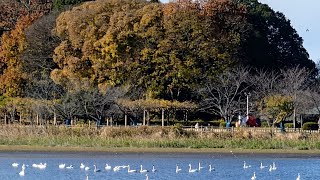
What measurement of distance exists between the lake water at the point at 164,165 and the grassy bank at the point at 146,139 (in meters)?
1.95

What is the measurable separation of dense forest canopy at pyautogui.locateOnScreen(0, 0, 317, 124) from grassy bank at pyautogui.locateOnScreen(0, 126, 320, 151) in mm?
13386

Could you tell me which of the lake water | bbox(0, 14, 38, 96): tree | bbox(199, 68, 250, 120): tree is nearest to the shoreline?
the lake water

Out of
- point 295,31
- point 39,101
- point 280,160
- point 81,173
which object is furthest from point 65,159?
point 295,31

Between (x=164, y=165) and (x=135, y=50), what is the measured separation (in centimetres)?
2903

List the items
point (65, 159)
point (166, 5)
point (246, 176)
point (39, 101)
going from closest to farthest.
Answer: point (246, 176)
point (65, 159)
point (39, 101)
point (166, 5)

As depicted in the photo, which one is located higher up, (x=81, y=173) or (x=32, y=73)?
(x=32, y=73)

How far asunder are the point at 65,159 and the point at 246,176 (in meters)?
11.8

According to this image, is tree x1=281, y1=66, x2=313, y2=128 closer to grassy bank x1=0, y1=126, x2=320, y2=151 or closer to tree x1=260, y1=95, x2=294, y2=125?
tree x1=260, y1=95, x2=294, y2=125

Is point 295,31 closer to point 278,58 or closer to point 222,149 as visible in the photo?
point 278,58

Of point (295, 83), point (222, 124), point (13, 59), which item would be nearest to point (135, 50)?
point (222, 124)

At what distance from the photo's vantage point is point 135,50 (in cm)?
7269

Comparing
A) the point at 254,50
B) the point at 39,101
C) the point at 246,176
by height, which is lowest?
the point at 246,176

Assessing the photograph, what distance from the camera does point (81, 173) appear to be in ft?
134

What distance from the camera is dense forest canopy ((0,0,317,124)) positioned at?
72000 mm
